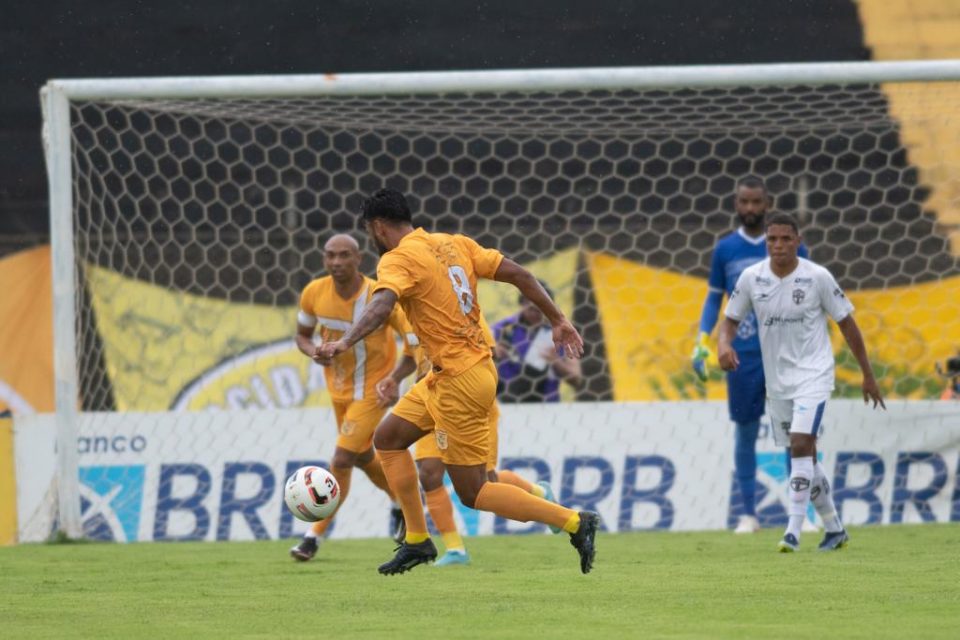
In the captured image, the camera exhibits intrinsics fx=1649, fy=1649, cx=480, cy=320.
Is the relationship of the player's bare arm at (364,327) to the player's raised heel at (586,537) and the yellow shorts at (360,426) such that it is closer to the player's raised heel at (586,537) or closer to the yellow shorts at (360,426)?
the player's raised heel at (586,537)

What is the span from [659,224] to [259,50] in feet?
12.6

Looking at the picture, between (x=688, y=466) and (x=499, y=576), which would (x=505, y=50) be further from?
(x=499, y=576)

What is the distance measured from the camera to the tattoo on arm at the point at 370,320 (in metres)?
7.30

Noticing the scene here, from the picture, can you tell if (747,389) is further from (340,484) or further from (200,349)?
(200,349)

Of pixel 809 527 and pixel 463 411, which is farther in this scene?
pixel 809 527

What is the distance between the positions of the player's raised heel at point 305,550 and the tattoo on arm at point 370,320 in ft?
8.15

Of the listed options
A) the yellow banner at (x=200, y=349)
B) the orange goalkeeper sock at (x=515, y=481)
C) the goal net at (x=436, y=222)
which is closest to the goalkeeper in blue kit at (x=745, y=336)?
the goal net at (x=436, y=222)

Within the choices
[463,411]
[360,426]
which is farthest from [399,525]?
[463,411]

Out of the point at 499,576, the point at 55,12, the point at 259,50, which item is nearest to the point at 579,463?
the point at 499,576

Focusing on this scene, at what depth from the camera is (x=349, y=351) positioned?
10.1 meters

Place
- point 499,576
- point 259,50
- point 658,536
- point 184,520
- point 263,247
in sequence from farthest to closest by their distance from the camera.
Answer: point 259,50 < point 263,247 < point 184,520 < point 658,536 < point 499,576

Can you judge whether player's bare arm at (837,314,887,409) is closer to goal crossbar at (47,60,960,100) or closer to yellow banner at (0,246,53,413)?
goal crossbar at (47,60,960,100)

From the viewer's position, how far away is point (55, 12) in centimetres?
1443

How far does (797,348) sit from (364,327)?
3.35m
